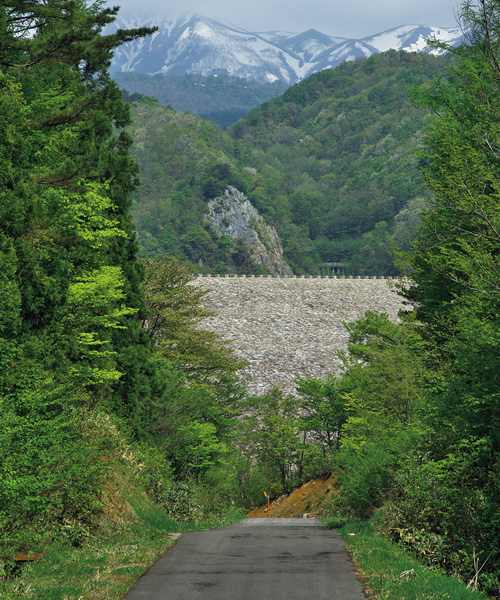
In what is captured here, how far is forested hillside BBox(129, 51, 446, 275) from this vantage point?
12491 centimetres

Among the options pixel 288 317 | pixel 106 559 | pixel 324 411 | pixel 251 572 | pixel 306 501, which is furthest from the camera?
pixel 288 317

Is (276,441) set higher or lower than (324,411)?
lower

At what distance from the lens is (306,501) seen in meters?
36.7

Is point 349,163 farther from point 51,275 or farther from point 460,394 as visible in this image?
point 460,394

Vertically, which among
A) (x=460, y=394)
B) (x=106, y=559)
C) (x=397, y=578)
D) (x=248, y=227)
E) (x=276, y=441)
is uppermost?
(x=460, y=394)

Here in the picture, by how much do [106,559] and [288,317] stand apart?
5390cm

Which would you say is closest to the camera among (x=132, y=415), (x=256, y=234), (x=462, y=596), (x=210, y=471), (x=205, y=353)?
(x=462, y=596)

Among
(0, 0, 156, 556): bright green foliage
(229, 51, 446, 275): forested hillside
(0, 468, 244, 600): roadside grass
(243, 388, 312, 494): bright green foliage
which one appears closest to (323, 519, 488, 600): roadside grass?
(0, 468, 244, 600): roadside grass

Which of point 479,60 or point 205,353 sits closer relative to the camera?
point 479,60

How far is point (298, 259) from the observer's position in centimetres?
13112

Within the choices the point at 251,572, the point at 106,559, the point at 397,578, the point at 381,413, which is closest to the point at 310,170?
the point at 381,413

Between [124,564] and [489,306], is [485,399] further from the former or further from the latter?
[124,564]

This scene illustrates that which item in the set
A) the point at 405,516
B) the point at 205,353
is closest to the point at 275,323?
the point at 205,353

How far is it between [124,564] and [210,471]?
61.9 ft
